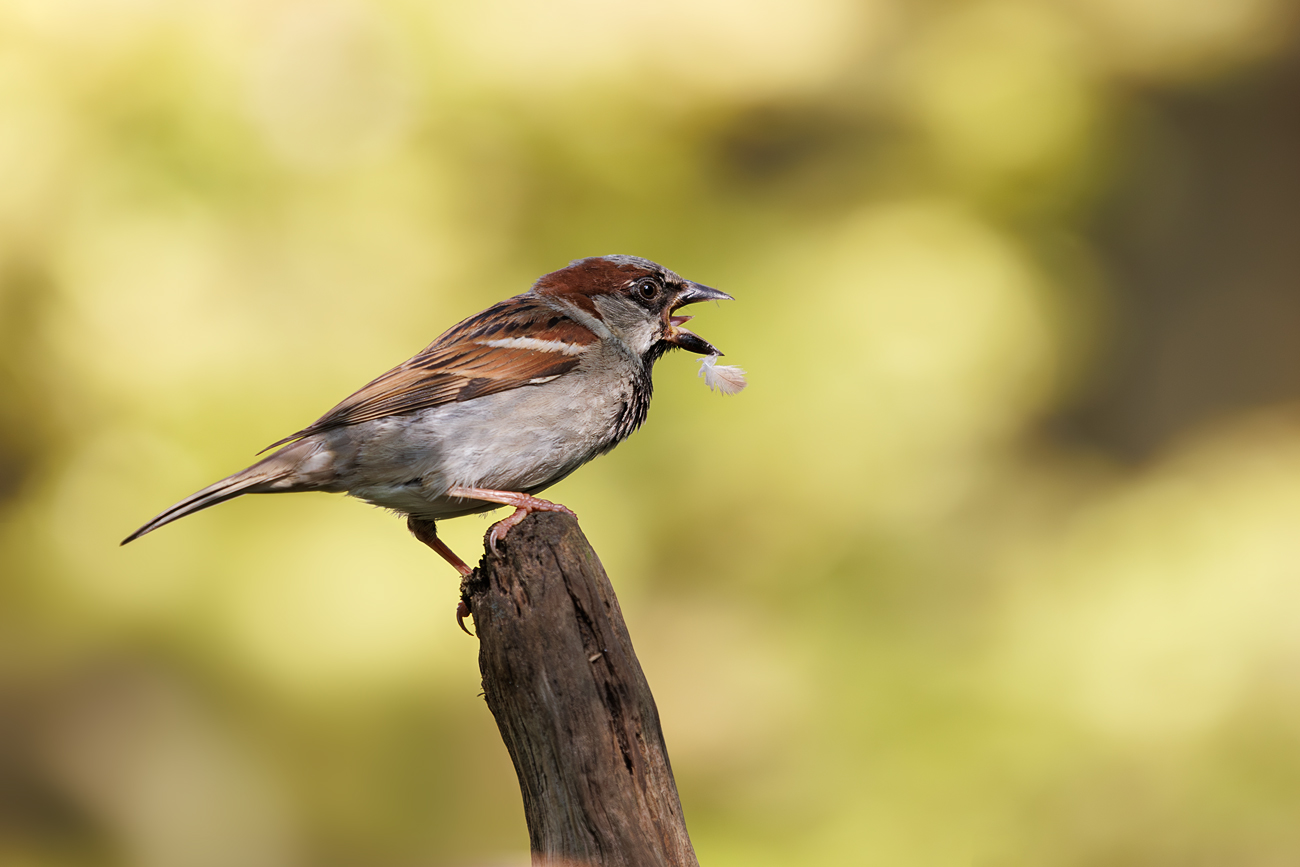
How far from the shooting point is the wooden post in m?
1.93

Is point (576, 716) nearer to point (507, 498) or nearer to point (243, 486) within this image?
point (507, 498)

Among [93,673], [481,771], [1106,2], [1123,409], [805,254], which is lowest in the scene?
[481,771]

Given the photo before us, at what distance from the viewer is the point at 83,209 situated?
536 centimetres

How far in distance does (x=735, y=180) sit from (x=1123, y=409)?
9.25 feet

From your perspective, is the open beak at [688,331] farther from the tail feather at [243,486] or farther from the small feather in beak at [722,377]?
the tail feather at [243,486]

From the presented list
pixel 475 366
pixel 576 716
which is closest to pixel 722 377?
pixel 475 366

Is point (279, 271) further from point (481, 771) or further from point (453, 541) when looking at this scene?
point (481, 771)

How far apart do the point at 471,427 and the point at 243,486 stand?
0.66 m

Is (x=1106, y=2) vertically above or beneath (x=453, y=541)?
above

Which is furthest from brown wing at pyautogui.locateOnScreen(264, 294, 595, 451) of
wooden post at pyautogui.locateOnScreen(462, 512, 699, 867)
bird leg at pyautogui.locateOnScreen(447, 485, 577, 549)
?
wooden post at pyautogui.locateOnScreen(462, 512, 699, 867)

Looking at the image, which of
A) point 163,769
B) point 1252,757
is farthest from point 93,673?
point 1252,757

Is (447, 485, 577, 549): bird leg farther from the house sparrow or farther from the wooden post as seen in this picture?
the wooden post

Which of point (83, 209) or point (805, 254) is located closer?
point (83, 209)

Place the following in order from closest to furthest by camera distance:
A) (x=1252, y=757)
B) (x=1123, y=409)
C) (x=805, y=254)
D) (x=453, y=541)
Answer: (x=1252, y=757), (x=453, y=541), (x=805, y=254), (x=1123, y=409)
